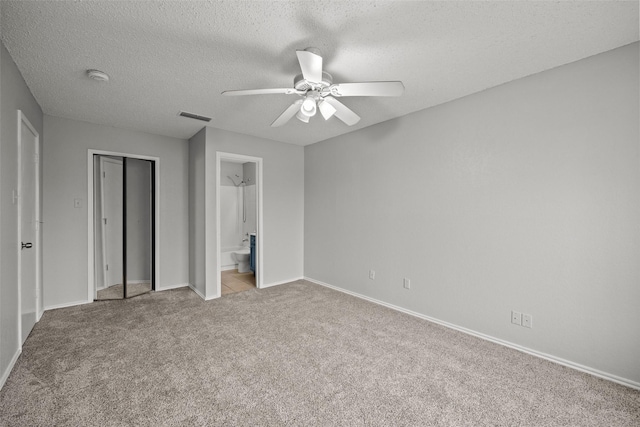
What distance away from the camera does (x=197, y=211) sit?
4090mm

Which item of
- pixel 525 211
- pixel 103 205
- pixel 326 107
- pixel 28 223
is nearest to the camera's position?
pixel 326 107

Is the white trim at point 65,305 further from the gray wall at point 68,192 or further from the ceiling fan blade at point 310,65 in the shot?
the ceiling fan blade at point 310,65

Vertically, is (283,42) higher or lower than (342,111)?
higher

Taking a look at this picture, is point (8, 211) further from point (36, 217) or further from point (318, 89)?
point (318, 89)

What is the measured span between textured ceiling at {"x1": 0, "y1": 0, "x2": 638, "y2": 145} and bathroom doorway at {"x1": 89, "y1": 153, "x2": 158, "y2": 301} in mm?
1217

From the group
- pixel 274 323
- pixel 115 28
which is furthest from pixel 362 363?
pixel 115 28

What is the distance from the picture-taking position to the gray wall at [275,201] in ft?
12.7

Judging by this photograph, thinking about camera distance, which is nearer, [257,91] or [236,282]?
[257,91]

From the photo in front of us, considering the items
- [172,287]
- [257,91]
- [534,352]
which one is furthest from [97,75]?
[534,352]

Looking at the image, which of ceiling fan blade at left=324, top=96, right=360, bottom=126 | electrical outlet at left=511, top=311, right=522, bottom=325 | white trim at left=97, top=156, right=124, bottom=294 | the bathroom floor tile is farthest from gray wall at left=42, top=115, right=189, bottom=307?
electrical outlet at left=511, top=311, right=522, bottom=325

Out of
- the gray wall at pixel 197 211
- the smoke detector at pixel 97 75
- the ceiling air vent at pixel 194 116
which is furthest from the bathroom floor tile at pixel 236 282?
the smoke detector at pixel 97 75

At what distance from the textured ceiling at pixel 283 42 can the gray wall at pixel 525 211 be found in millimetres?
330

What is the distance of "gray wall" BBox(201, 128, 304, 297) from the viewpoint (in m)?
3.88

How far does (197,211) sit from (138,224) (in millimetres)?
897
